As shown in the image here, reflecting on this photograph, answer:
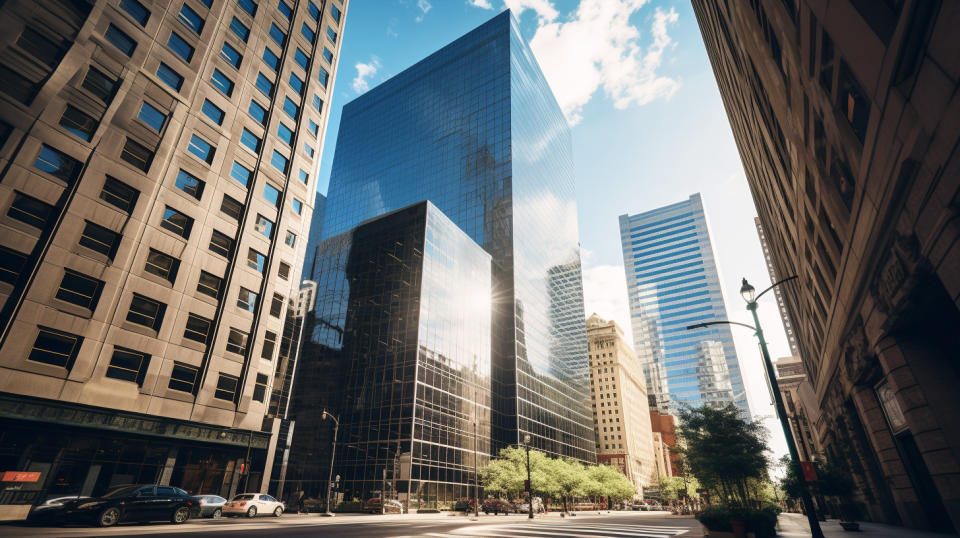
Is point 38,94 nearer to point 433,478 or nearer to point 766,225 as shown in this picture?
point 433,478

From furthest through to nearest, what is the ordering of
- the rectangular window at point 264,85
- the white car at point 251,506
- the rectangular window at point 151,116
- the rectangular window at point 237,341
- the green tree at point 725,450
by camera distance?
the rectangular window at point 264,85 < the rectangular window at point 237,341 < the rectangular window at point 151,116 < the green tree at point 725,450 < the white car at point 251,506

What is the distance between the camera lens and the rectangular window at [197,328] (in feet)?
97.9

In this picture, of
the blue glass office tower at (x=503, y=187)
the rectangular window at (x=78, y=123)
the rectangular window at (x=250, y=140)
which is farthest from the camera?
the blue glass office tower at (x=503, y=187)

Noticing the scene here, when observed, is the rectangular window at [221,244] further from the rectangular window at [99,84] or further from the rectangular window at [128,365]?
the rectangular window at [99,84]

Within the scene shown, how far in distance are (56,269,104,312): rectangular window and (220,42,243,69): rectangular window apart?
21.5 metres

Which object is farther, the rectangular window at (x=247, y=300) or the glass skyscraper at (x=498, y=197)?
the glass skyscraper at (x=498, y=197)

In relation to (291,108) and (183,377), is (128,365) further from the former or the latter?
(291,108)

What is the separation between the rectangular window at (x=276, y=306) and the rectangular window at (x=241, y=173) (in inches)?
392

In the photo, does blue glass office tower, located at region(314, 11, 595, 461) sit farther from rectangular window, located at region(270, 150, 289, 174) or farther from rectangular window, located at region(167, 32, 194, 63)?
rectangular window, located at region(167, 32, 194, 63)

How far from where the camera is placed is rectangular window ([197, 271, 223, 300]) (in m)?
31.3

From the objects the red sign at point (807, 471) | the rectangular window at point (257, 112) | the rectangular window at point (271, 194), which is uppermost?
the rectangular window at point (257, 112)

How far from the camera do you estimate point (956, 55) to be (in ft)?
22.1

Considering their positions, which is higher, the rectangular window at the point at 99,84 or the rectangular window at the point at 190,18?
the rectangular window at the point at 190,18

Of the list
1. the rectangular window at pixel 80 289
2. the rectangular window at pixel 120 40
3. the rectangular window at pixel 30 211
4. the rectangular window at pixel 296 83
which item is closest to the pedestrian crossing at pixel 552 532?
the rectangular window at pixel 80 289
